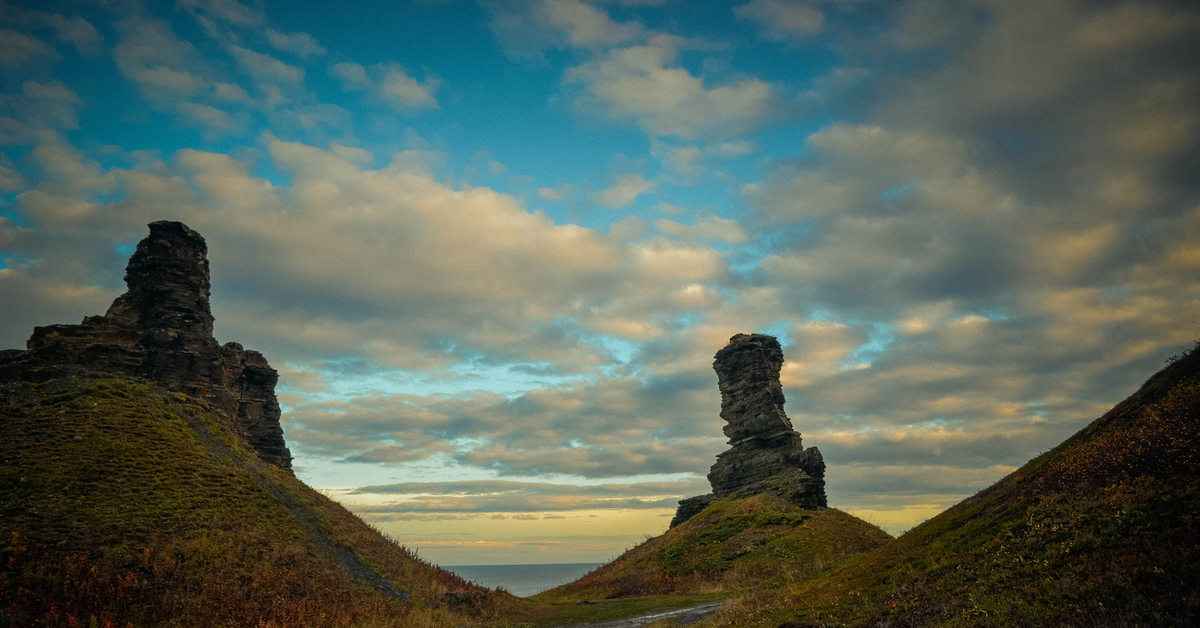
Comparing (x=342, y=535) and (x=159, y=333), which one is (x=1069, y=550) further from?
(x=159, y=333)

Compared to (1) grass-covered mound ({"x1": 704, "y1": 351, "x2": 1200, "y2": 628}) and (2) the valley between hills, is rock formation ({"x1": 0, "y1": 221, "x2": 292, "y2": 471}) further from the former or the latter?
(1) grass-covered mound ({"x1": 704, "y1": 351, "x2": 1200, "y2": 628})

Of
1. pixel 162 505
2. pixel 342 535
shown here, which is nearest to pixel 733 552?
pixel 342 535

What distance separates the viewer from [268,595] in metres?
24.1

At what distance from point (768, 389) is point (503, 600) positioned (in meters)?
52.0

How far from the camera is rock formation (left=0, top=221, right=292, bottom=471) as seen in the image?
132ft

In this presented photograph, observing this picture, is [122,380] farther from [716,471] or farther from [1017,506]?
[716,471]

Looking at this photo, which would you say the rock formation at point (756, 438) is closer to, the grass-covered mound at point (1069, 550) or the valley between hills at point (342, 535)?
the valley between hills at point (342, 535)

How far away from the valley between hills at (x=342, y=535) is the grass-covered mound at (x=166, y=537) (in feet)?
0.39

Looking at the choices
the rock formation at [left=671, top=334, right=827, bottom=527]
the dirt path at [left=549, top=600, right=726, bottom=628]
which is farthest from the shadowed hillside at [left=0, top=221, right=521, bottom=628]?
the rock formation at [left=671, top=334, right=827, bottom=527]

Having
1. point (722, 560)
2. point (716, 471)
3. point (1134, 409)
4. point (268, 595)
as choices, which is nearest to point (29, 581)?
point (268, 595)

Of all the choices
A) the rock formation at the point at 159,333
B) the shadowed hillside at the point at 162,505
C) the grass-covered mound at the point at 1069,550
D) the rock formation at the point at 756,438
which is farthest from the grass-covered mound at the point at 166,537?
the rock formation at the point at 756,438

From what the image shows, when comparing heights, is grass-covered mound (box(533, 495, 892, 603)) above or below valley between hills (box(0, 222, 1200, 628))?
below

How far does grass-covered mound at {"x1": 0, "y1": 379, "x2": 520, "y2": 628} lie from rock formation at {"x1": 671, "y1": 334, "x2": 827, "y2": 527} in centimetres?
4451

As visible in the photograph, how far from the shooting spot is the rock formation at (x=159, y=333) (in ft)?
132
